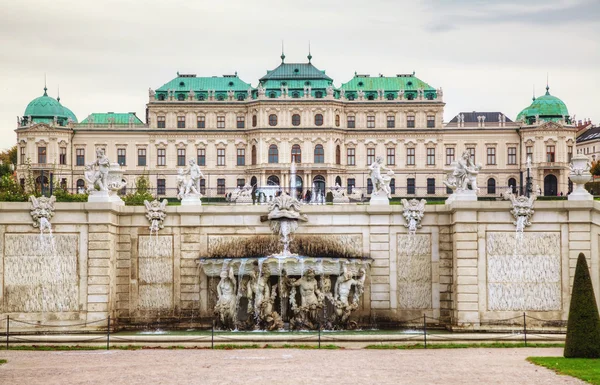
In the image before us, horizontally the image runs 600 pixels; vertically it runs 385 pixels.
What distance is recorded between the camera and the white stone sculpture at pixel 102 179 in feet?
108

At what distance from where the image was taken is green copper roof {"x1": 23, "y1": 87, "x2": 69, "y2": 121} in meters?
116

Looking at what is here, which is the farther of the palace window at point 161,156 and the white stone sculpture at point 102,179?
the palace window at point 161,156

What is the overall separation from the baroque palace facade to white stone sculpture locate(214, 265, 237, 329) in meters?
82.1

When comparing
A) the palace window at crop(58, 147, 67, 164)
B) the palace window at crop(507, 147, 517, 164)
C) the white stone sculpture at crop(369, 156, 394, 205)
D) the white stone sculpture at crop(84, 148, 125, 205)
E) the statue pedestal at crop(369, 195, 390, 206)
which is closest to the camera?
the white stone sculpture at crop(84, 148, 125, 205)

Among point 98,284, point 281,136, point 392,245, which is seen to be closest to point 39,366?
point 98,284

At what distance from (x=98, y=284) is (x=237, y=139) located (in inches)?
3369

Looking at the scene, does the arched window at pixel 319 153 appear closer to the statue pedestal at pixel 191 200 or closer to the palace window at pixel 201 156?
the palace window at pixel 201 156

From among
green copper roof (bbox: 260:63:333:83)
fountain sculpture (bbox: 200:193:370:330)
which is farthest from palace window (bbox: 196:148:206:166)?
fountain sculpture (bbox: 200:193:370:330)

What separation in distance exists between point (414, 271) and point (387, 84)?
8574 centimetres

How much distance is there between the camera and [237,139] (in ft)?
386

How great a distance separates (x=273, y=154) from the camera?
115438 mm

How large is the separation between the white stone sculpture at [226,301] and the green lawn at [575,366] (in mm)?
10275

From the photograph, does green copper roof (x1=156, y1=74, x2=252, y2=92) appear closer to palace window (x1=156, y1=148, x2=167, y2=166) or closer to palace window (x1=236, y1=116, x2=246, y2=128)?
palace window (x1=236, y1=116, x2=246, y2=128)

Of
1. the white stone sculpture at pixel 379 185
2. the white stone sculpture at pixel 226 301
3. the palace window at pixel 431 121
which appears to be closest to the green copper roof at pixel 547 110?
the palace window at pixel 431 121
